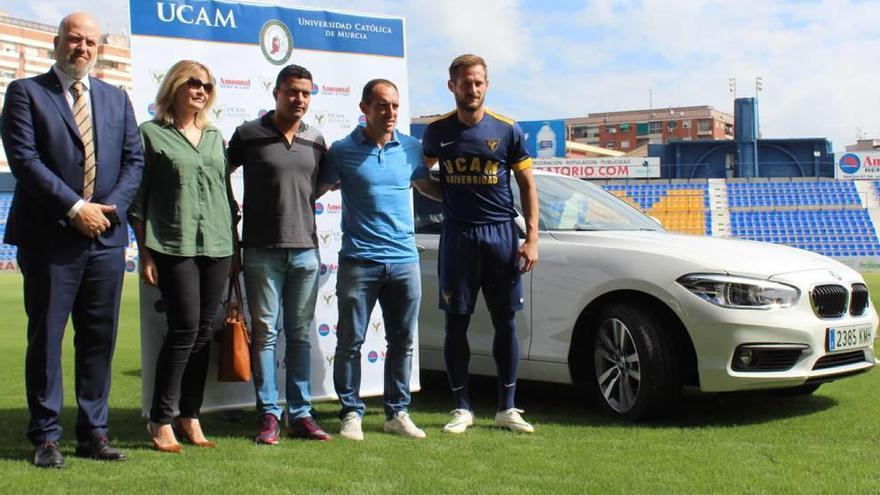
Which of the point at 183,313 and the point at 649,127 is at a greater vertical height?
the point at 649,127

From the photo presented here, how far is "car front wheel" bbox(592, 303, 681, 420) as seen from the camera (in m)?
5.23

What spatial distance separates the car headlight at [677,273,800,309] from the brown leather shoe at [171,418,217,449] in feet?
9.04

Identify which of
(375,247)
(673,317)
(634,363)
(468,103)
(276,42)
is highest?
(276,42)

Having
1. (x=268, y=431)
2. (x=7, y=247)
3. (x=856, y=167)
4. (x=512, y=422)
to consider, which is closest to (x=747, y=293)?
(x=512, y=422)

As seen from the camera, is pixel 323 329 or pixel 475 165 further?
pixel 323 329

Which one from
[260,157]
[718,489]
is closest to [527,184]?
[260,157]

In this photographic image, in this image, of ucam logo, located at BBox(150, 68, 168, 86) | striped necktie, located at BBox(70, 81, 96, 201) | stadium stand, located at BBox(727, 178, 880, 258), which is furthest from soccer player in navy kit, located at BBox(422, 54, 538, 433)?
stadium stand, located at BBox(727, 178, 880, 258)

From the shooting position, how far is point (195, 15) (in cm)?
545

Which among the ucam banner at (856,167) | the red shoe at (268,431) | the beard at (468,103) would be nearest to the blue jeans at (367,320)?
the red shoe at (268,431)

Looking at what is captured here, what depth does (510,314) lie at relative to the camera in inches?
209

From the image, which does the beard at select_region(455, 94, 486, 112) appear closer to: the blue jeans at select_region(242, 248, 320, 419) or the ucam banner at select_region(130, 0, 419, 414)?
the ucam banner at select_region(130, 0, 419, 414)

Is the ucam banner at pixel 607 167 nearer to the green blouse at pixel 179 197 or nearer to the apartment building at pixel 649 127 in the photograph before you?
the green blouse at pixel 179 197

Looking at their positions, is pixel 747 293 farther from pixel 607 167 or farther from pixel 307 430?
pixel 607 167

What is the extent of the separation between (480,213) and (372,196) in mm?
609
